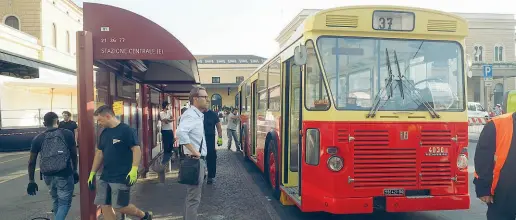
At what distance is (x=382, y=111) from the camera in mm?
4961

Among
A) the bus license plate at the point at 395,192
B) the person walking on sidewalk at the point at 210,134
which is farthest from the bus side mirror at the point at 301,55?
the person walking on sidewalk at the point at 210,134

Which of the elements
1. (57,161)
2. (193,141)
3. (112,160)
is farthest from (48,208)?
(193,141)

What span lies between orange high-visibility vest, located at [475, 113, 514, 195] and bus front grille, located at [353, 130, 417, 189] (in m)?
1.48

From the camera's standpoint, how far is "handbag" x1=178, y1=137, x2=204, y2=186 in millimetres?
4715

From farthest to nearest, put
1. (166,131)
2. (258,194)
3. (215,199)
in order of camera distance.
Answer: (166,131) < (258,194) < (215,199)

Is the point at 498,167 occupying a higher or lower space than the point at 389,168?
higher

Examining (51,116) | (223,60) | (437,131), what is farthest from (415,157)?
(223,60)

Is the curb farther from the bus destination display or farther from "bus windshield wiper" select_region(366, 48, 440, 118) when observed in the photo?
the bus destination display

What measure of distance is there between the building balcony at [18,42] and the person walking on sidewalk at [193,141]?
2001 cm

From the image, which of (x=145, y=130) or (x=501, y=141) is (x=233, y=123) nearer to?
(x=145, y=130)

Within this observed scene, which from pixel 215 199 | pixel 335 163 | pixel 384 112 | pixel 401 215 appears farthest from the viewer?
pixel 215 199

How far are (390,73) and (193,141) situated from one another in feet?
8.59

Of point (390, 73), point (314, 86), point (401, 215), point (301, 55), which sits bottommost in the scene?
point (401, 215)

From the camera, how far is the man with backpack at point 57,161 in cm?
491
